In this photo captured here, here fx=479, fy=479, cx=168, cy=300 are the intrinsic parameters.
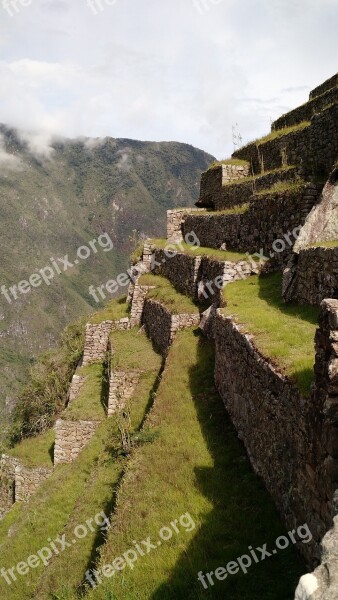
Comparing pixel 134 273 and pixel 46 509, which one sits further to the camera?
pixel 134 273

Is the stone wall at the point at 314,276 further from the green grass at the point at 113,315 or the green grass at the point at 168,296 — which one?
the green grass at the point at 113,315

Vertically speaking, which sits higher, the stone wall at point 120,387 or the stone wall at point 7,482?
the stone wall at point 120,387

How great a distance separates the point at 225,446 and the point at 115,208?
18816 centimetres

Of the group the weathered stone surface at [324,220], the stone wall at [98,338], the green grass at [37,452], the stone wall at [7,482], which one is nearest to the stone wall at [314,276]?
the weathered stone surface at [324,220]

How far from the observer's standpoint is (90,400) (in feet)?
57.0

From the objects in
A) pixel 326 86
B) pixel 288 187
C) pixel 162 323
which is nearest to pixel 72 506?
pixel 162 323

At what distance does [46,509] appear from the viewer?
1304 cm

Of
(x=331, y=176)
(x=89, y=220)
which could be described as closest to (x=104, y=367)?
(x=331, y=176)

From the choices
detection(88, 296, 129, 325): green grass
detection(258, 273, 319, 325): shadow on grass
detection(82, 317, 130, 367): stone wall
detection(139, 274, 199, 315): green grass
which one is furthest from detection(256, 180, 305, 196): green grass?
detection(88, 296, 129, 325): green grass

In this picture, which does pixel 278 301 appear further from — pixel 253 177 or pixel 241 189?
pixel 241 189

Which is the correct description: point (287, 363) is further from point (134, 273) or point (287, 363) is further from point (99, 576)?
point (134, 273)

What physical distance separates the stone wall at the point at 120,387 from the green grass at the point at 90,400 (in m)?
0.73

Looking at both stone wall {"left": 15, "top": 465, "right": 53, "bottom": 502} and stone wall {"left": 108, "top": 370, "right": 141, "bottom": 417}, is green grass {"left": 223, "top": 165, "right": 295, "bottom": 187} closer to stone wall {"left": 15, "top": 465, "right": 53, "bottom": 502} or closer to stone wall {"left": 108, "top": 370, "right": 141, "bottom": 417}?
stone wall {"left": 108, "top": 370, "right": 141, "bottom": 417}

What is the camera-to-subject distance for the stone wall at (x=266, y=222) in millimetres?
11781
